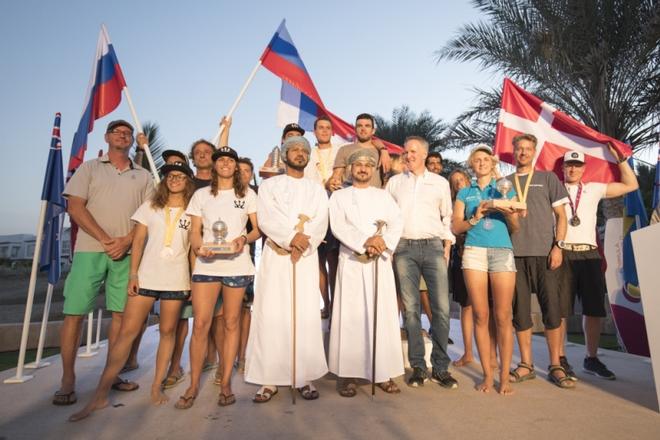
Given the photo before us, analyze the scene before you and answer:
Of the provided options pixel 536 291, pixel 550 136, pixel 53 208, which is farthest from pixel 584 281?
pixel 53 208

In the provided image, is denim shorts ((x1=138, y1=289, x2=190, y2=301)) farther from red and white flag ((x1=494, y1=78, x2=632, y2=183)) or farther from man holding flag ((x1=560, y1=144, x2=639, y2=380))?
red and white flag ((x1=494, y1=78, x2=632, y2=183))

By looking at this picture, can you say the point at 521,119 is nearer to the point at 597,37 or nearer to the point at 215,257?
the point at 215,257

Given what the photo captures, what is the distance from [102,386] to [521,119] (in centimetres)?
556

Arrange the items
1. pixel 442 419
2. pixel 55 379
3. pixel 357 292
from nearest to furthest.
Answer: pixel 442 419, pixel 357 292, pixel 55 379

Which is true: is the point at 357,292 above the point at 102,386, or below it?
above

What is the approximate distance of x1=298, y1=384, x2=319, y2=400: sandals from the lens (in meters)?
4.20

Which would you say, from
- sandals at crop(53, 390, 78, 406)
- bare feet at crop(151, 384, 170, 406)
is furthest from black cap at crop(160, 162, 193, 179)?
sandals at crop(53, 390, 78, 406)

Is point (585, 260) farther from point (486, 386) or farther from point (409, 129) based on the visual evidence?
point (409, 129)

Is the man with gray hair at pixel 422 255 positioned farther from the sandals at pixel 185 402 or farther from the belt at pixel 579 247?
the sandals at pixel 185 402

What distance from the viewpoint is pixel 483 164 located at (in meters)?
4.72

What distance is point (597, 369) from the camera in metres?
5.00

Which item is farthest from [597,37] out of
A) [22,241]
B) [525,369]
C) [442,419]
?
[22,241]

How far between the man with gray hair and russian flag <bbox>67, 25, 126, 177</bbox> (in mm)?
3903

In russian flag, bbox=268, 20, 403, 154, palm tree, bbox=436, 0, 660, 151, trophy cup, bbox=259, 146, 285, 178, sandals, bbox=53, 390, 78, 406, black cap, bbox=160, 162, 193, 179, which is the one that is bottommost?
sandals, bbox=53, 390, 78, 406
